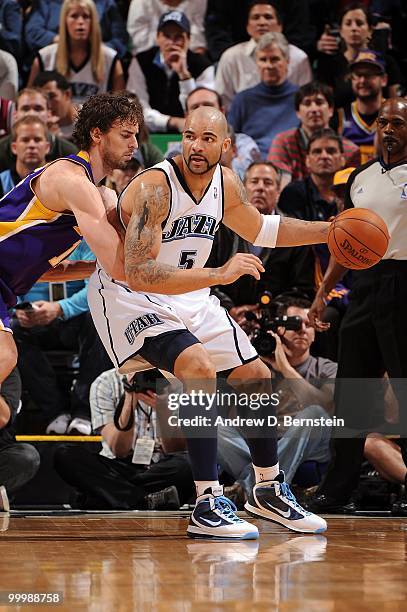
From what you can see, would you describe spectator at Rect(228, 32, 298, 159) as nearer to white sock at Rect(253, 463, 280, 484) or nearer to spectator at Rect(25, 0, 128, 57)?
spectator at Rect(25, 0, 128, 57)

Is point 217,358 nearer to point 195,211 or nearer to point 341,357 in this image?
point 195,211

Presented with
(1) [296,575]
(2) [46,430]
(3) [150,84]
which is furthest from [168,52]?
(1) [296,575]

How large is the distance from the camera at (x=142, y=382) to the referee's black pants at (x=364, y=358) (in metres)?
1.14

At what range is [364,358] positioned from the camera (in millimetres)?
5504

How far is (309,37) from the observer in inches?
395

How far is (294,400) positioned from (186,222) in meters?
1.98

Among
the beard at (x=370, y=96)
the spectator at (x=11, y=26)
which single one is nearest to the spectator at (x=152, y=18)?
the spectator at (x=11, y=26)

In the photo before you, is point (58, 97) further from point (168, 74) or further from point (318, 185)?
point (318, 185)

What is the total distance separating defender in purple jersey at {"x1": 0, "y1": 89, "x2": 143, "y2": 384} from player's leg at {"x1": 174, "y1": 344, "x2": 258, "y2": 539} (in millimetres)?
506

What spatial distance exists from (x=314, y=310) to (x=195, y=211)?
1112 millimetres

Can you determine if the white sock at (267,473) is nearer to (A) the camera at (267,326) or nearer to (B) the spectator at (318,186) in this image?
(A) the camera at (267,326)

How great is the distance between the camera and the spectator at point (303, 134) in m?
8.23

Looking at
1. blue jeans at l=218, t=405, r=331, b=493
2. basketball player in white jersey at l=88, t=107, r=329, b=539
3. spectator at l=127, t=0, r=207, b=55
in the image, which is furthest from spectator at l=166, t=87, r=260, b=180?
basketball player in white jersey at l=88, t=107, r=329, b=539

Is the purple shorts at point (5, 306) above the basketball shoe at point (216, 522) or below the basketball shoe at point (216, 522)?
above
